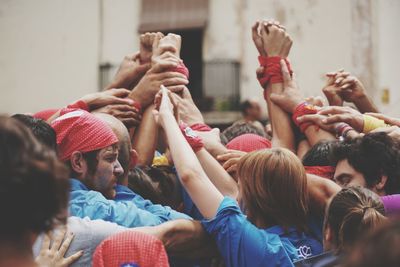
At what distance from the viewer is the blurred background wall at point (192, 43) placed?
1557cm

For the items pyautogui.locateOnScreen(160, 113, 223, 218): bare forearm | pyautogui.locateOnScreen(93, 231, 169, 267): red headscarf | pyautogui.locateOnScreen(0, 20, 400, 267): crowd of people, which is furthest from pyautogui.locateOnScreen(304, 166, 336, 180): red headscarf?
pyautogui.locateOnScreen(93, 231, 169, 267): red headscarf

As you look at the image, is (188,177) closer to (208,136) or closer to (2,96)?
(208,136)

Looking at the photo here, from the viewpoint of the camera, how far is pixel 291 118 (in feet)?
12.9

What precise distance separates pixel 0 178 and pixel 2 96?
1611 cm

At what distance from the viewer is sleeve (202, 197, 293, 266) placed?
2441mm

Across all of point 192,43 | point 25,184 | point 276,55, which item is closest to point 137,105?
point 276,55

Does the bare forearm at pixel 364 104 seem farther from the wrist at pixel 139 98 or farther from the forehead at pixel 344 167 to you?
the wrist at pixel 139 98

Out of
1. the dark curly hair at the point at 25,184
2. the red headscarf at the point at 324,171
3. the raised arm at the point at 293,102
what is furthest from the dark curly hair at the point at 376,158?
the dark curly hair at the point at 25,184

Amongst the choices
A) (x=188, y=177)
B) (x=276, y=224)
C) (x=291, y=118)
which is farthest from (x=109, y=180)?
(x=291, y=118)

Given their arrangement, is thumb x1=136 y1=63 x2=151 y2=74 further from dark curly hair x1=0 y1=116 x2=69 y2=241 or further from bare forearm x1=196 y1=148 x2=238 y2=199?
dark curly hair x1=0 y1=116 x2=69 y2=241

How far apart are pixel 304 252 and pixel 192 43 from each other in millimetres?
14358

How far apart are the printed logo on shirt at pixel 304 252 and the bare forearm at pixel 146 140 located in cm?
107

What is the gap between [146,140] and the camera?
3531 millimetres

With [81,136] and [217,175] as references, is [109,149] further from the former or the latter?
[217,175]
